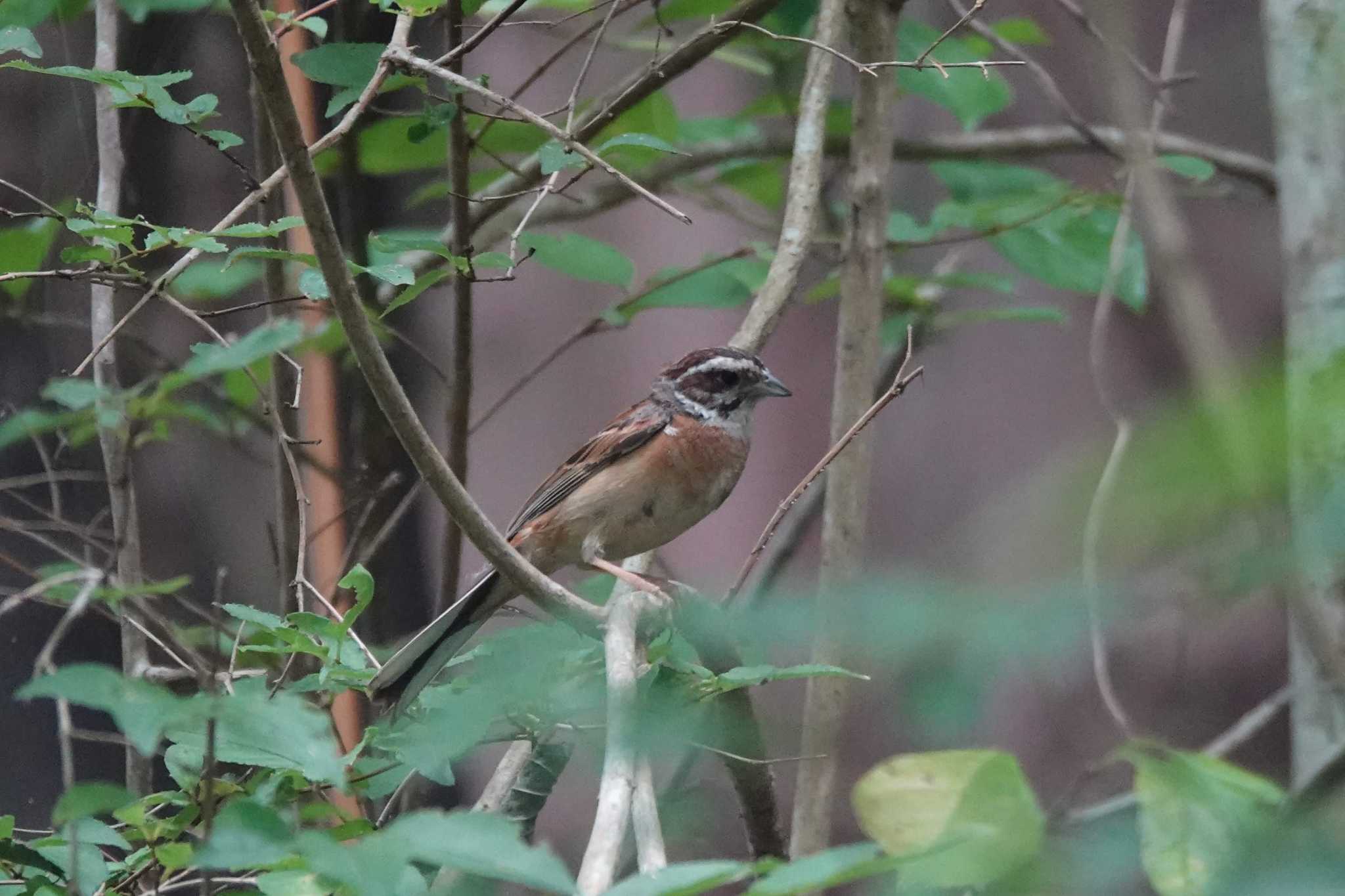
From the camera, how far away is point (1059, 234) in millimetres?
4348

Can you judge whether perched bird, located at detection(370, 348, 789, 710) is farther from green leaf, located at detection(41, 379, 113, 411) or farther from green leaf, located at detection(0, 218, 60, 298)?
green leaf, located at detection(41, 379, 113, 411)

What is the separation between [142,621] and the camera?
350 centimetres

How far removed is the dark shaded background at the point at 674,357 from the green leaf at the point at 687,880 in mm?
2103

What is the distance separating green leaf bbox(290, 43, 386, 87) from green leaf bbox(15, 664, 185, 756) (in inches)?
80.1

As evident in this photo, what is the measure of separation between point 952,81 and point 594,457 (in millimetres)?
1651

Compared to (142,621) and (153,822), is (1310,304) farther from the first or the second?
(142,621)

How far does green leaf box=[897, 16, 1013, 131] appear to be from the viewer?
4.17 meters

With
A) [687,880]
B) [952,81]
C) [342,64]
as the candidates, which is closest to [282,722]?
[687,880]

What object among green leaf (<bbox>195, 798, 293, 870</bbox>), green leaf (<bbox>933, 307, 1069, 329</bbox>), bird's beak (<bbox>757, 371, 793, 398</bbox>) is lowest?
green leaf (<bbox>195, 798, 293, 870</bbox>)

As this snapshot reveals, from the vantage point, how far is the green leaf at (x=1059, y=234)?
420 cm

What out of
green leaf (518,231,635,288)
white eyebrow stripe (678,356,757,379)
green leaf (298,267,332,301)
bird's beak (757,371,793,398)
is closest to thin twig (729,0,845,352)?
white eyebrow stripe (678,356,757,379)

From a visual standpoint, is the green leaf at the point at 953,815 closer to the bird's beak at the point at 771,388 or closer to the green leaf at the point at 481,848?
the green leaf at the point at 481,848

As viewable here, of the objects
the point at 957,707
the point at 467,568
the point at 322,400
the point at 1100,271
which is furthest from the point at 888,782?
the point at 467,568

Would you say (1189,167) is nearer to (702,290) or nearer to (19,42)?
(702,290)
